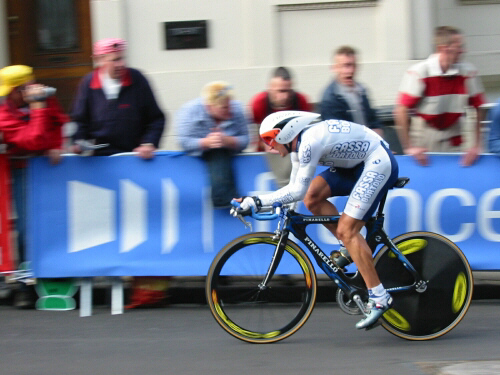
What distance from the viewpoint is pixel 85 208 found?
22.7 feet

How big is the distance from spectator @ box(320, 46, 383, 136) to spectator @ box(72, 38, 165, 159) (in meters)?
1.55

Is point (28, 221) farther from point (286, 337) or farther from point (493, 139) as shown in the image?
point (493, 139)

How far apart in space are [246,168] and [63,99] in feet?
16.0

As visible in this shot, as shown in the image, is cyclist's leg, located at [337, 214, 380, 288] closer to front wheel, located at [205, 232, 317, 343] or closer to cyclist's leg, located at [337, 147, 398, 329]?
cyclist's leg, located at [337, 147, 398, 329]

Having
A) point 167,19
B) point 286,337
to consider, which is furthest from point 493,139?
point 167,19

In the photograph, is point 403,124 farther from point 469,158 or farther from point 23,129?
point 23,129

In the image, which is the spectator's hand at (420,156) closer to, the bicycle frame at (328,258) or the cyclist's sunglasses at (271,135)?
the bicycle frame at (328,258)

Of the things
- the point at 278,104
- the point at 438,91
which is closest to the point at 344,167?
the point at 278,104

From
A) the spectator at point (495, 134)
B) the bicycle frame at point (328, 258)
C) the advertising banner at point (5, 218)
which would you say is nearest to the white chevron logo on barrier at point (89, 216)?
the advertising banner at point (5, 218)

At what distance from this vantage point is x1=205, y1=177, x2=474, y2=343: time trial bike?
221 inches

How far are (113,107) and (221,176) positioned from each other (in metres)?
1.19

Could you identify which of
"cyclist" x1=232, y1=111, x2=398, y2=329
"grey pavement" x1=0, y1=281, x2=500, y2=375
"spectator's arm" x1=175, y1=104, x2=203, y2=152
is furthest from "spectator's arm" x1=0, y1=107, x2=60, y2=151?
"cyclist" x1=232, y1=111, x2=398, y2=329

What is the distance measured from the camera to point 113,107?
7.18 m

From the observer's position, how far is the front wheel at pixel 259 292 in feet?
18.4
